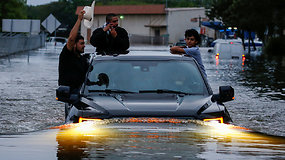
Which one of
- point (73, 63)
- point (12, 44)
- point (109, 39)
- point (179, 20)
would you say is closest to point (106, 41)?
point (109, 39)

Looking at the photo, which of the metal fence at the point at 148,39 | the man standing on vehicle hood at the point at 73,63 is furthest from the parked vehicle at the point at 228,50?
the metal fence at the point at 148,39

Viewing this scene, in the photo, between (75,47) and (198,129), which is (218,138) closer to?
(198,129)

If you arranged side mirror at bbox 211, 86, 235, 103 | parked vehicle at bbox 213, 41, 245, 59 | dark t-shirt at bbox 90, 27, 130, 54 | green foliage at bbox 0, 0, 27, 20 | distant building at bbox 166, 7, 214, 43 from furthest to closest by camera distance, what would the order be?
distant building at bbox 166, 7, 214, 43, green foliage at bbox 0, 0, 27, 20, parked vehicle at bbox 213, 41, 245, 59, dark t-shirt at bbox 90, 27, 130, 54, side mirror at bbox 211, 86, 235, 103

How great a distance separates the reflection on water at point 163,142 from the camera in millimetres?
4949

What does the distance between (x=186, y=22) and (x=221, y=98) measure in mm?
125621

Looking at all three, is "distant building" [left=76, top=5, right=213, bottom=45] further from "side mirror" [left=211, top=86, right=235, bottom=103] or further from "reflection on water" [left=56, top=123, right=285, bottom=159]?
"reflection on water" [left=56, top=123, right=285, bottom=159]

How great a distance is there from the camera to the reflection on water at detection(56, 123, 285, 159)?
16.2ft

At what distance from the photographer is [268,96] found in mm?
17750

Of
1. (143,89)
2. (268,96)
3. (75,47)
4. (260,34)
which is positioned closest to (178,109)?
(143,89)

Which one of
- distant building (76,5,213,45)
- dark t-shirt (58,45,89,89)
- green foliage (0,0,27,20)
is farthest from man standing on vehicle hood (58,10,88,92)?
distant building (76,5,213,45)

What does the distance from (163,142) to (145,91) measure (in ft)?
8.22

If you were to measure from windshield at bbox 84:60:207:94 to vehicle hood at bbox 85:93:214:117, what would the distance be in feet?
0.90

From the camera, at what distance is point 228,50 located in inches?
1516

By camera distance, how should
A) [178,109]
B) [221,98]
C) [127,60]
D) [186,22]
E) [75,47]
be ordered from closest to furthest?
[178,109] → [221,98] → [127,60] → [75,47] → [186,22]
